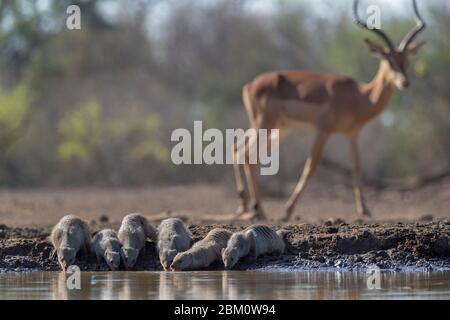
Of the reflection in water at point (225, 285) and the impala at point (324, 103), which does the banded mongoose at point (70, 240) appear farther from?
the impala at point (324, 103)

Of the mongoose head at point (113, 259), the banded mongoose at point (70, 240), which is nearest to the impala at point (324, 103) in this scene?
the banded mongoose at point (70, 240)

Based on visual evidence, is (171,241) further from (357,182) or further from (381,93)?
(381,93)

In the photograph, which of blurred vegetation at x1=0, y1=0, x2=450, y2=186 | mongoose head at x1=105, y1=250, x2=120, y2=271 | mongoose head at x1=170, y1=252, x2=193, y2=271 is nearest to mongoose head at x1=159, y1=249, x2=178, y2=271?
mongoose head at x1=170, y1=252, x2=193, y2=271

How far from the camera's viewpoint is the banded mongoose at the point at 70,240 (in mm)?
12266

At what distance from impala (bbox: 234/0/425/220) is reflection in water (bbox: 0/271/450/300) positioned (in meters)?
6.12

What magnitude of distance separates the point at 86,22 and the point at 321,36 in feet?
23.3

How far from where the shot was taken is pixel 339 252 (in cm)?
1266

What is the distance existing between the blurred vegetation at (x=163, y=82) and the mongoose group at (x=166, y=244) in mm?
11916

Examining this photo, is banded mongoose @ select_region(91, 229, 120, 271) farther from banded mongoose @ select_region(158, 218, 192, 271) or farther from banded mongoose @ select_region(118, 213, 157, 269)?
banded mongoose @ select_region(158, 218, 192, 271)

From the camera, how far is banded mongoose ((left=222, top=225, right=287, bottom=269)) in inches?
479

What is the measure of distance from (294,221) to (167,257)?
4.53 meters
